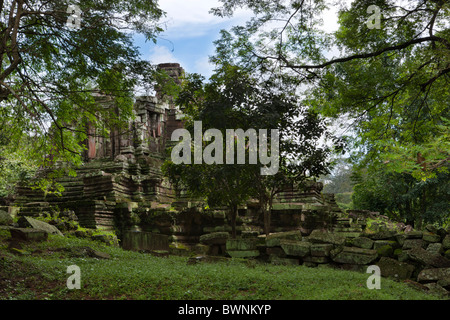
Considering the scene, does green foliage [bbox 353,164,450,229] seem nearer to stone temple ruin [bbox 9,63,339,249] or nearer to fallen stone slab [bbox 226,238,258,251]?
stone temple ruin [bbox 9,63,339,249]

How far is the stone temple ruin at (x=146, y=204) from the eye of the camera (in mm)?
13242

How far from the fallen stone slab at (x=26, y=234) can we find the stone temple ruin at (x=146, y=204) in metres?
2.85

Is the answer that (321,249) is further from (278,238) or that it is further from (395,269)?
(395,269)

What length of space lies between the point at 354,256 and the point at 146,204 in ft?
29.6

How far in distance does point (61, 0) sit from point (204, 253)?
7141 mm

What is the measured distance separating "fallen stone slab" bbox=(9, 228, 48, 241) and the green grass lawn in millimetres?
3030

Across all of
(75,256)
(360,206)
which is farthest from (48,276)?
(360,206)

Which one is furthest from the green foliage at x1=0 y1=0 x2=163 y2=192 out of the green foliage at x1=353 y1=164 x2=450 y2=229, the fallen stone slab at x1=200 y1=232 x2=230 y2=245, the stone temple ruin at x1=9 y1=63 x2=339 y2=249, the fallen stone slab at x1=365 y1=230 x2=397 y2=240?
the green foliage at x1=353 y1=164 x2=450 y2=229

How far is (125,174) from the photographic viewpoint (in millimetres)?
17250

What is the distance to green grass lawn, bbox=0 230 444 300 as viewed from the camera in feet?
19.4

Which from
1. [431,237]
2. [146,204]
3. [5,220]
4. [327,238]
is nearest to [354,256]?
[327,238]

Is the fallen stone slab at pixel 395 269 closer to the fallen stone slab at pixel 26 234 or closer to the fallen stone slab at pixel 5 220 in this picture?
the fallen stone slab at pixel 26 234

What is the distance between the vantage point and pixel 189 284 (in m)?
6.39

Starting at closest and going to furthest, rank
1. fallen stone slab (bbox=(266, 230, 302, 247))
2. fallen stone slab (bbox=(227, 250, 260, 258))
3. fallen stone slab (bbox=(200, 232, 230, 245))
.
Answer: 1. fallen stone slab (bbox=(266, 230, 302, 247))
2. fallen stone slab (bbox=(227, 250, 260, 258))
3. fallen stone slab (bbox=(200, 232, 230, 245))
